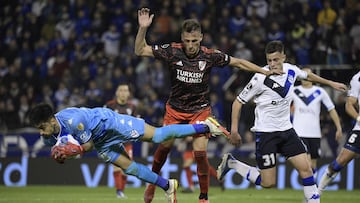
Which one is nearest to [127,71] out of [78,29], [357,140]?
[78,29]

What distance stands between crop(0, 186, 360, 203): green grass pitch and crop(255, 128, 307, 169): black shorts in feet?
6.92

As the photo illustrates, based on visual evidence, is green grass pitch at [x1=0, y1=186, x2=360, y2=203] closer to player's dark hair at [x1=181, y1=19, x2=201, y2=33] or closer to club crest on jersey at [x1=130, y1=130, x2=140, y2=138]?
club crest on jersey at [x1=130, y1=130, x2=140, y2=138]

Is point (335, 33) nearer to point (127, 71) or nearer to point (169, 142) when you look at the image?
point (127, 71)

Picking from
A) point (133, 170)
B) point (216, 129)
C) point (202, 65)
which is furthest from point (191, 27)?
point (133, 170)

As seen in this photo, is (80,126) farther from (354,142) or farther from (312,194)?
(354,142)

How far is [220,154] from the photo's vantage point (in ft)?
61.2

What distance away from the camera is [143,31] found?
10414mm

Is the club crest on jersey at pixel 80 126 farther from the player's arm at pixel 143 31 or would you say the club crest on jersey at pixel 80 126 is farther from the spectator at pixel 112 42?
the spectator at pixel 112 42

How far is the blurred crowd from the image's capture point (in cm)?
2059

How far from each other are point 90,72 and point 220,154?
544 cm

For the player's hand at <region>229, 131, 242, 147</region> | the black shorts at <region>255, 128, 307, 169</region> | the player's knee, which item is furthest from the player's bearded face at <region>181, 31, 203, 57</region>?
the player's knee

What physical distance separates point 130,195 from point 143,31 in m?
5.55

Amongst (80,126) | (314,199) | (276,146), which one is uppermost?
(80,126)

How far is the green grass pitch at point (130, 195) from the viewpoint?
13.4 metres
